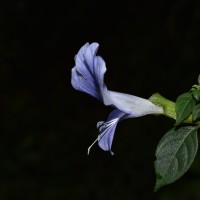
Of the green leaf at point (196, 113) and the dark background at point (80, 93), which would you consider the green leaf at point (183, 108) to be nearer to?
the green leaf at point (196, 113)

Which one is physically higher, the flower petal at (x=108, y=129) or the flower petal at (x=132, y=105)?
the flower petal at (x=132, y=105)

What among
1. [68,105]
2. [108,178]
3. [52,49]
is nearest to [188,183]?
[108,178]

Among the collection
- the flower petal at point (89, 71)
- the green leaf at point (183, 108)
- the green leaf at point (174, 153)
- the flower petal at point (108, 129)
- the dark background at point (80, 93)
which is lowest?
the dark background at point (80, 93)

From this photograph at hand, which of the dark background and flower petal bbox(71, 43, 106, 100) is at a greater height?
flower petal bbox(71, 43, 106, 100)

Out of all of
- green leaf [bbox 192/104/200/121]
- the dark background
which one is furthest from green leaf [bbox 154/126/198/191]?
the dark background

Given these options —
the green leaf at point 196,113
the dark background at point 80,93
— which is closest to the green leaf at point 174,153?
the green leaf at point 196,113

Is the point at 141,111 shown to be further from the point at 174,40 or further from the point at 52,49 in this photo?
the point at 52,49

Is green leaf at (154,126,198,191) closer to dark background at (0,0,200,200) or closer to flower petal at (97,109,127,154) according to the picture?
flower petal at (97,109,127,154)
